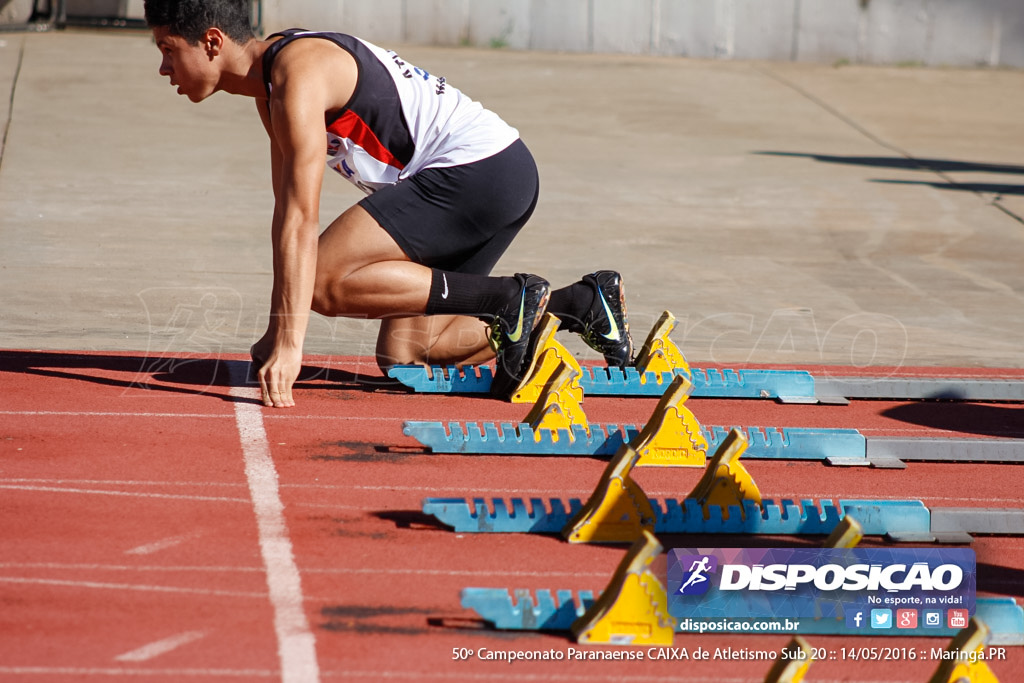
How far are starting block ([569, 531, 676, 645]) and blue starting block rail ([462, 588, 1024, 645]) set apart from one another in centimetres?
5

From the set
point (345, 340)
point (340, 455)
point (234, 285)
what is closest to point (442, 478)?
point (340, 455)

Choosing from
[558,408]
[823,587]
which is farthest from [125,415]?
[823,587]

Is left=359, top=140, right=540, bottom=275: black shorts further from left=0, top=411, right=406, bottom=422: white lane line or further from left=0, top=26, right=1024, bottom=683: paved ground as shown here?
left=0, top=411, right=406, bottom=422: white lane line

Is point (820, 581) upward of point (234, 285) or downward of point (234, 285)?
upward

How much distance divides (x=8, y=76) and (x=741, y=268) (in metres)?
8.51

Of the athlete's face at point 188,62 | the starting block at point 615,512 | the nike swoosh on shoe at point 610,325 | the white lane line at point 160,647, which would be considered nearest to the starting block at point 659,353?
the nike swoosh on shoe at point 610,325

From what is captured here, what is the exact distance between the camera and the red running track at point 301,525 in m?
2.80

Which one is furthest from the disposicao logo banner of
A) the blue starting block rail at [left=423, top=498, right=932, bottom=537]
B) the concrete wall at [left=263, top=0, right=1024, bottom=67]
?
the concrete wall at [left=263, top=0, right=1024, bottom=67]

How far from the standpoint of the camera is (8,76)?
12.8m

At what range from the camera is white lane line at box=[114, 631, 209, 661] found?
2.72m

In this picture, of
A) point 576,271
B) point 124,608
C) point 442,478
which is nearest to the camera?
point 124,608

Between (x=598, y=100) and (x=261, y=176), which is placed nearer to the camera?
(x=261, y=176)

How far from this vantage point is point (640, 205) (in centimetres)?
958

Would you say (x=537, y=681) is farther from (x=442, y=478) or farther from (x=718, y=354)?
(x=718, y=354)
